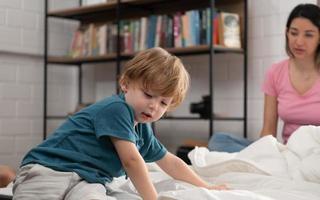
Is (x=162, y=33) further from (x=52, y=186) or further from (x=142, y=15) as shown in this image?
(x=52, y=186)

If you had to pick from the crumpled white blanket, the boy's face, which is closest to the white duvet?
the crumpled white blanket

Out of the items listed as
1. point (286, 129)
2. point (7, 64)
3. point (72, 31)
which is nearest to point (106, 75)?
point (72, 31)

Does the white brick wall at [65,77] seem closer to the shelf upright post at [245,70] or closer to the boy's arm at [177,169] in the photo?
the shelf upright post at [245,70]

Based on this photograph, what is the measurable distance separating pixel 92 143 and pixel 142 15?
7.86 ft

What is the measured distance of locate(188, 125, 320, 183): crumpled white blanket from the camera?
1587mm

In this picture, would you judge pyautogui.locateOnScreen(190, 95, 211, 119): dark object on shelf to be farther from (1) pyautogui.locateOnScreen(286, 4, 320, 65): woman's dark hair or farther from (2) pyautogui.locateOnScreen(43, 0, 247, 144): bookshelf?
(1) pyautogui.locateOnScreen(286, 4, 320, 65): woman's dark hair

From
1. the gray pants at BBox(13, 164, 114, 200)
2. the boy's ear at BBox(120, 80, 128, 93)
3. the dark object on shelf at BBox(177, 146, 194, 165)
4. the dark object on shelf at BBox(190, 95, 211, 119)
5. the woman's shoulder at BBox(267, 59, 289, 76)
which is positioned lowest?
the dark object on shelf at BBox(177, 146, 194, 165)

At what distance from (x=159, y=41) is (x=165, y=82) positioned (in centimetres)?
196

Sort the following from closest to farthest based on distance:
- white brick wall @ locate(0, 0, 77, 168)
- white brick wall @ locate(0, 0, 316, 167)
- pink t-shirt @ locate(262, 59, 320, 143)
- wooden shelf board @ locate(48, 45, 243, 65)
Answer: pink t-shirt @ locate(262, 59, 320, 143) → wooden shelf board @ locate(48, 45, 243, 65) → white brick wall @ locate(0, 0, 316, 167) → white brick wall @ locate(0, 0, 77, 168)

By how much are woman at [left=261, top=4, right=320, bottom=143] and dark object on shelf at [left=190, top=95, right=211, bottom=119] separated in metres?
0.55

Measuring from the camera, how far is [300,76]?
250 centimetres

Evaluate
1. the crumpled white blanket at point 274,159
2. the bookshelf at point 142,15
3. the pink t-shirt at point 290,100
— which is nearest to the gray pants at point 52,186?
the crumpled white blanket at point 274,159

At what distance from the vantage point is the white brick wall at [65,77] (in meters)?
3.12

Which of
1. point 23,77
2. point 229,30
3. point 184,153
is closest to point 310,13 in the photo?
Answer: point 229,30
